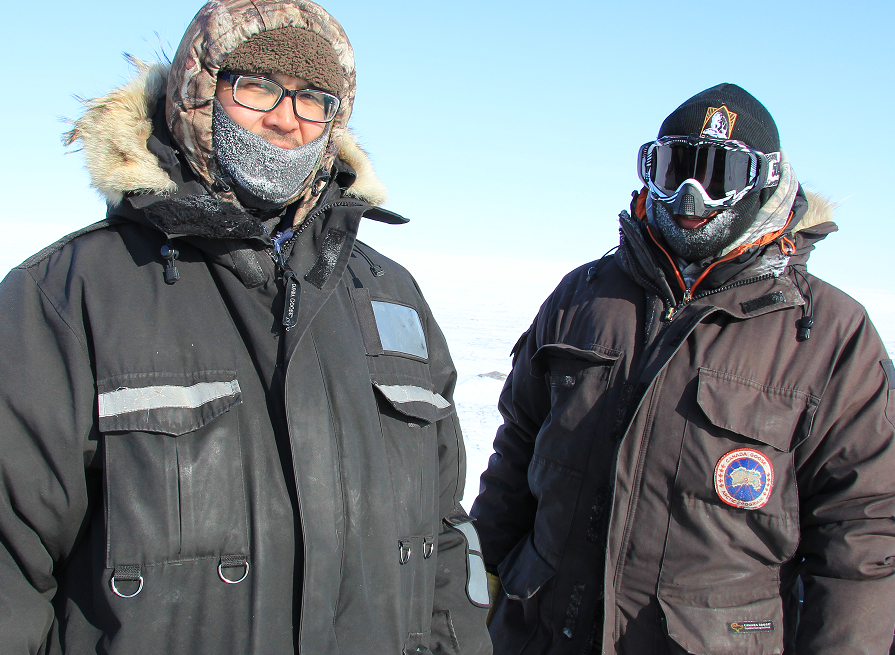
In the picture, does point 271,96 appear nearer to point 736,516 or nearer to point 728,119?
point 728,119

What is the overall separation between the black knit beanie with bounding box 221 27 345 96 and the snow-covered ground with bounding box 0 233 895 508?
3296mm

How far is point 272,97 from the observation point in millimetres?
1825

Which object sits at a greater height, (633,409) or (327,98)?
(327,98)

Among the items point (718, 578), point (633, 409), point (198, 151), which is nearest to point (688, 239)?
point (633, 409)

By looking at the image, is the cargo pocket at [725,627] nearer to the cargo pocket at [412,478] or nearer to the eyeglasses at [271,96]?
the cargo pocket at [412,478]

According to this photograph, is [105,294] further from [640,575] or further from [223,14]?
[640,575]

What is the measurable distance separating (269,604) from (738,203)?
2.07 metres

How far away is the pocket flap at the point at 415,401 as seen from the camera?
5.67ft

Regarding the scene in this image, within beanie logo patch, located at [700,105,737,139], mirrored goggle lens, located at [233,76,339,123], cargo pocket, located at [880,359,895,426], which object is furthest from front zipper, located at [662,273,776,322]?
mirrored goggle lens, located at [233,76,339,123]

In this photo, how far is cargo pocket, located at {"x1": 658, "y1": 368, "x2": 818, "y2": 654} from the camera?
2129 mm

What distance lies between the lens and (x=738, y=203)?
2.49 meters

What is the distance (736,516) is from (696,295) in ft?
2.50

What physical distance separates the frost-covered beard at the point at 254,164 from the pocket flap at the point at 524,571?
1.54 m

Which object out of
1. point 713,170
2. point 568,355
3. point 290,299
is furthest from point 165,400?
point 713,170
